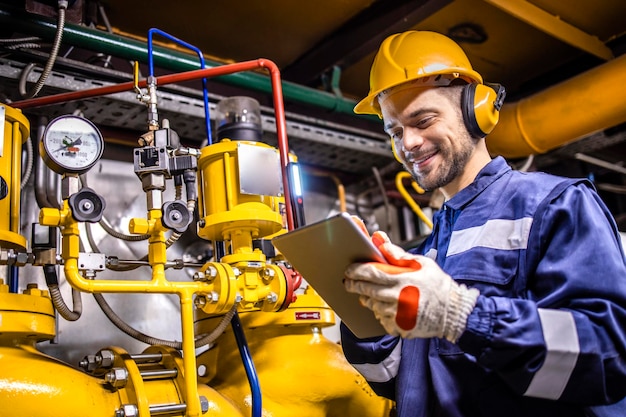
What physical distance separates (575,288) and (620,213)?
7.95 feet

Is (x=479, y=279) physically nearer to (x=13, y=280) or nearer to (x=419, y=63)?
(x=419, y=63)

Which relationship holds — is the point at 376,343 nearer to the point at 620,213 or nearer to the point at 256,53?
the point at 256,53

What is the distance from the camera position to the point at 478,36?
2.40m

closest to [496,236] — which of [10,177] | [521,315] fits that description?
[521,315]

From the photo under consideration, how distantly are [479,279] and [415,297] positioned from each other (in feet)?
0.97

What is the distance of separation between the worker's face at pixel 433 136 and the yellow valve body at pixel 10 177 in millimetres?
973

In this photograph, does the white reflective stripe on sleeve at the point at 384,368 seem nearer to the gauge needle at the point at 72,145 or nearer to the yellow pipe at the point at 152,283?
the yellow pipe at the point at 152,283

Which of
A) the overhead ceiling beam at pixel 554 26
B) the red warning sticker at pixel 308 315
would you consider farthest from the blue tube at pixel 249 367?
the overhead ceiling beam at pixel 554 26

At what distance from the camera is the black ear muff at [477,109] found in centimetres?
142

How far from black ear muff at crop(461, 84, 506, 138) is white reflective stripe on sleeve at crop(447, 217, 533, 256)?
27cm

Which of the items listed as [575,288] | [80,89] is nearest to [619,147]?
[575,288]

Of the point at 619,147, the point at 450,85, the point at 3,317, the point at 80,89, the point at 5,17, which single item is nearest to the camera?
the point at 3,317

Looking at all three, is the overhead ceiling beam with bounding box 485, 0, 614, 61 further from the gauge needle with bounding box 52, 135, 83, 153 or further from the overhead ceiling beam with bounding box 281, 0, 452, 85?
the gauge needle with bounding box 52, 135, 83, 153

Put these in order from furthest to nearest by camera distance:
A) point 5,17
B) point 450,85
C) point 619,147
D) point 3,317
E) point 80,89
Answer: point 619,147 < point 80,89 < point 5,17 < point 450,85 < point 3,317
